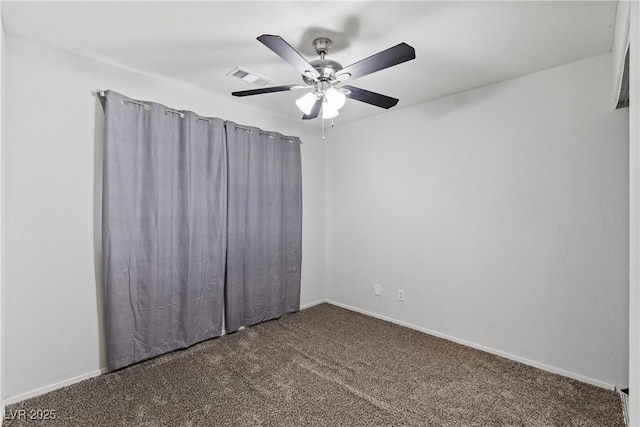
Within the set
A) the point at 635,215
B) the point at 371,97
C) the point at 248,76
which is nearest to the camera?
the point at 635,215

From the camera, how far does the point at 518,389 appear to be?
2.39 meters

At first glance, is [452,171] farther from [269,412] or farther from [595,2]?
[269,412]

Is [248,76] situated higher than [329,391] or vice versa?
[248,76]

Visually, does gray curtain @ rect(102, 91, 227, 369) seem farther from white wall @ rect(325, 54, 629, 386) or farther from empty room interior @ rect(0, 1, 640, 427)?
white wall @ rect(325, 54, 629, 386)

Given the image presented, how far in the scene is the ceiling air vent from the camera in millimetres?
2717

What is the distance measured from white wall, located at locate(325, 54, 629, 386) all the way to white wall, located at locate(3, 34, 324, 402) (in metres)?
2.72

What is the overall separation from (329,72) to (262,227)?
6.49 ft

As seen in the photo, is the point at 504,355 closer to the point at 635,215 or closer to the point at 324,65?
the point at 635,215

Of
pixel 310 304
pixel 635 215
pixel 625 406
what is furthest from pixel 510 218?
pixel 310 304

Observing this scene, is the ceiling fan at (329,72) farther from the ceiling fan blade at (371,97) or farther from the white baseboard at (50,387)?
the white baseboard at (50,387)

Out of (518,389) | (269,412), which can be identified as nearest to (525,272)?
(518,389)

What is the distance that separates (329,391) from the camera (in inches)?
93.2

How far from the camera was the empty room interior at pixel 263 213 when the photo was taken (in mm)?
2088

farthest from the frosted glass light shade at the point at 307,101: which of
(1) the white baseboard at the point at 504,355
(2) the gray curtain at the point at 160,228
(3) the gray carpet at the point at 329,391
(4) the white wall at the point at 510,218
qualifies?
(1) the white baseboard at the point at 504,355
